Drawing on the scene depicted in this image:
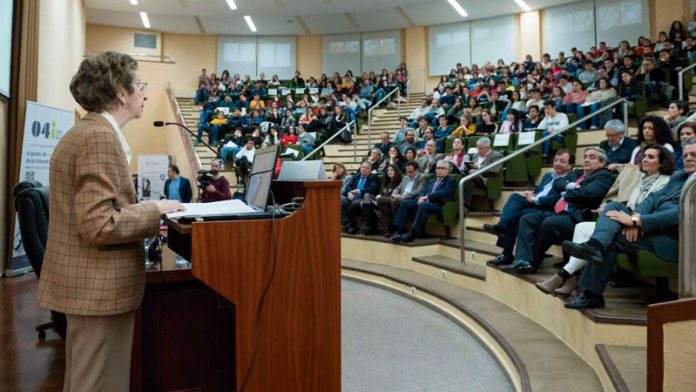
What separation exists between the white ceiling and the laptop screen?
11964 millimetres

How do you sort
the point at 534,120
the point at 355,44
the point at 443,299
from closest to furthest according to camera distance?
the point at 443,299
the point at 534,120
the point at 355,44

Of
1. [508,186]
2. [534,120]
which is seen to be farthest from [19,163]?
[534,120]

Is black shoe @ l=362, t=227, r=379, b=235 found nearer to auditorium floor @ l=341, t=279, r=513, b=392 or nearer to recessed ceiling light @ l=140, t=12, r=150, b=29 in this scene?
auditorium floor @ l=341, t=279, r=513, b=392

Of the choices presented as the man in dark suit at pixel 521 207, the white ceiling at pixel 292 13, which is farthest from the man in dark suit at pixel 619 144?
the white ceiling at pixel 292 13

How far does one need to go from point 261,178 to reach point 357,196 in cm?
411

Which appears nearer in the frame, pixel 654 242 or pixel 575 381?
pixel 575 381

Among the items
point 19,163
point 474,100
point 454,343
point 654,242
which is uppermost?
A: point 474,100

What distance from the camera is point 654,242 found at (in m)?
2.29

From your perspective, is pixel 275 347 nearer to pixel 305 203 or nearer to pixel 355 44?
pixel 305 203

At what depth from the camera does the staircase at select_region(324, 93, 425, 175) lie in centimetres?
896

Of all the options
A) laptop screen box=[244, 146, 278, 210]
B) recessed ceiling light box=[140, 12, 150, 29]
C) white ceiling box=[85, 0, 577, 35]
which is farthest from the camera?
recessed ceiling light box=[140, 12, 150, 29]

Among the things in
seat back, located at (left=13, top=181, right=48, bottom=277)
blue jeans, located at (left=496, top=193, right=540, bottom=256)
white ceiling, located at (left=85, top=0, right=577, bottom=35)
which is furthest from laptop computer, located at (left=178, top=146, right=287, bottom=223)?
white ceiling, located at (left=85, top=0, right=577, bottom=35)

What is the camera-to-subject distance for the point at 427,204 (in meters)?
4.74

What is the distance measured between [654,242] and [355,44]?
1392cm
